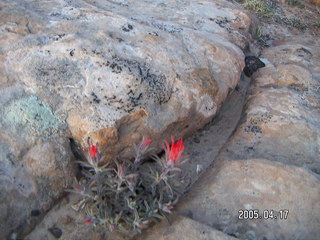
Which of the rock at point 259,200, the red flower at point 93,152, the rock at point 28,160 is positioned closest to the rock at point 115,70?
the rock at point 28,160

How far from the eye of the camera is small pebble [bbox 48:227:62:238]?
2.49m

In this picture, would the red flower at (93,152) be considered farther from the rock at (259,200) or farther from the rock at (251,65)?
the rock at (251,65)

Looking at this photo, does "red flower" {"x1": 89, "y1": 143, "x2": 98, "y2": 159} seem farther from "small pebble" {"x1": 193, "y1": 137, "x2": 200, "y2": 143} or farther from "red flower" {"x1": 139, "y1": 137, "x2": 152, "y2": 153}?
"small pebble" {"x1": 193, "y1": 137, "x2": 200, "y2": 143}

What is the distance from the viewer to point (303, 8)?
7371 mm

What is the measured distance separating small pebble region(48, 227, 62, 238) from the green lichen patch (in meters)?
0.71

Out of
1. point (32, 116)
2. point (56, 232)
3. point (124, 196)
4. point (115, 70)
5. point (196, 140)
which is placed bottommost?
point (196, 140)

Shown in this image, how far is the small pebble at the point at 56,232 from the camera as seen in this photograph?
249 cm

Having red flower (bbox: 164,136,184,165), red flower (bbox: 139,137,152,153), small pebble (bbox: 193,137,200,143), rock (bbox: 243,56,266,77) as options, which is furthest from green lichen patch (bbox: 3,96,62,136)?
rock (bbox: 243,56,266,77)

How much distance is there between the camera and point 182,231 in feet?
7.85
